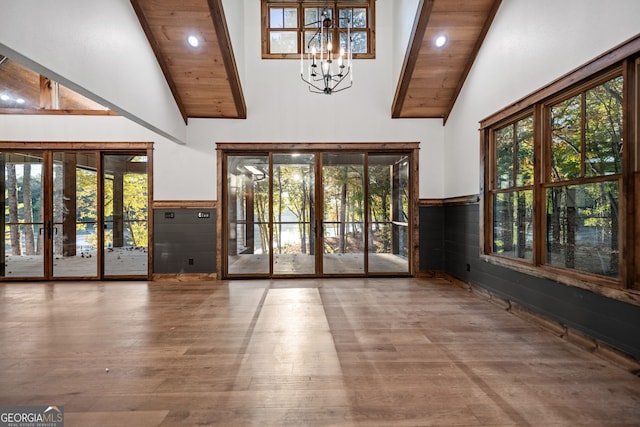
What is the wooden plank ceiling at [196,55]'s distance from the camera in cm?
386

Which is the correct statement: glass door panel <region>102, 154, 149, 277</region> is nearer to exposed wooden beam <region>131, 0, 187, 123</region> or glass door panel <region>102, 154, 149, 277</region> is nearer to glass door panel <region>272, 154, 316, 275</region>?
exposed wooden beam <region>131, 0, 187, 123</region>

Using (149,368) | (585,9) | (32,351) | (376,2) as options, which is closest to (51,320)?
(32,351)

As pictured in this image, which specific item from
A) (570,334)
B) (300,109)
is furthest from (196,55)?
(570,334)

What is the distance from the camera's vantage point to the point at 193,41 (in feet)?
13.7

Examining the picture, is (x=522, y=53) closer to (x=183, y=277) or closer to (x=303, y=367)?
(x=303, y=367)

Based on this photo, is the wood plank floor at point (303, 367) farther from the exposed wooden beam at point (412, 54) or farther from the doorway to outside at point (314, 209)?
the exposed wooden beam at point (412, 54)

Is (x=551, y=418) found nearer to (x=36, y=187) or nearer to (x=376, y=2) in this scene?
(x=376, y=2)

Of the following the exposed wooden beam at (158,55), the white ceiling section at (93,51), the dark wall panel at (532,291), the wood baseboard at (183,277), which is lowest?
the wood baseboard at (183,277)

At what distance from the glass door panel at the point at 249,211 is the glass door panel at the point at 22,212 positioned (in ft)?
10.7

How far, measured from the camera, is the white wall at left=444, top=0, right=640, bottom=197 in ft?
8.27

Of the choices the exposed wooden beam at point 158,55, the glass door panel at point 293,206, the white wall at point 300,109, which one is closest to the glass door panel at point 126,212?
the white wall at point 300,109

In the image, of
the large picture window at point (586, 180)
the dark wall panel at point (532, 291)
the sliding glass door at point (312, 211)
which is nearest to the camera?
the dark wall panel at point (532, 291)

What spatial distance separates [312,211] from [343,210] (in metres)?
0.58

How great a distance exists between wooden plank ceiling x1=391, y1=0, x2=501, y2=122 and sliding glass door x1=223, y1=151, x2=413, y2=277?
947 millimetres
